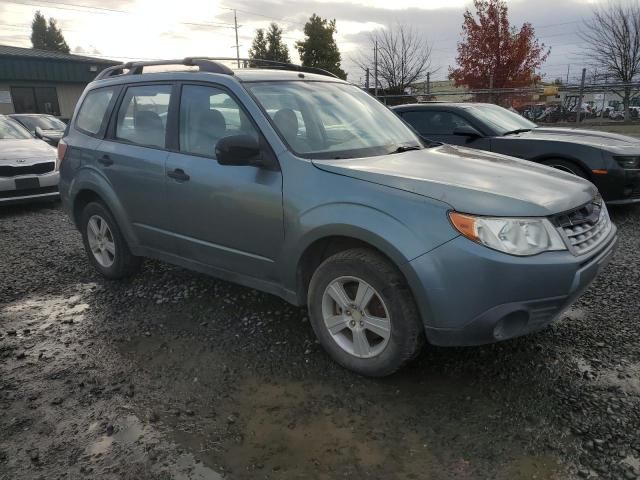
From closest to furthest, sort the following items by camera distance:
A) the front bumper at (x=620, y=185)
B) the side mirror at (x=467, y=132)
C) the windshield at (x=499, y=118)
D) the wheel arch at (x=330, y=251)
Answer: the wheel arch at (x=330, y=251)
the front bumper at (x=620, y=185)
the side mirror at (x=467, y=132)
the windshield at (x=499, y=118)

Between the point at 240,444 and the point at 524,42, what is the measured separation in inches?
1063

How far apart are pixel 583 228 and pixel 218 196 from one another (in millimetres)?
2286

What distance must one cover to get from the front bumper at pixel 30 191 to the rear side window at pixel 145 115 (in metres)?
3.98

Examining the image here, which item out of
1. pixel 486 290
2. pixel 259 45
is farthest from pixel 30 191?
pixel 259 45

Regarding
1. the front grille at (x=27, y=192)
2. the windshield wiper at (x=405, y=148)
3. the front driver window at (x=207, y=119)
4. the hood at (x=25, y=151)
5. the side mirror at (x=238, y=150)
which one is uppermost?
the front driver window at (x=207, y=119)

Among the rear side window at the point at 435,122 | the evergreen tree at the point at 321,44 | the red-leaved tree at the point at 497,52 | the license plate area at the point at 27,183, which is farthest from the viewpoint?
the evergreen tree at the point at 321,44

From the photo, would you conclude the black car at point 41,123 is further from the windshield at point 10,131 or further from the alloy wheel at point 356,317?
the alloy wheel at point 356,317

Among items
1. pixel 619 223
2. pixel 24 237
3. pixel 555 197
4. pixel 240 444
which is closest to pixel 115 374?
pixel 240 444

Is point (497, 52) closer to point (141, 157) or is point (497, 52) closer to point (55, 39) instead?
point (141, 157)

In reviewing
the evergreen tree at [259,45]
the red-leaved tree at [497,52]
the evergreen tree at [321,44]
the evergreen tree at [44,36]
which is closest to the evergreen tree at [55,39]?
the evergreen tree at [44,36]

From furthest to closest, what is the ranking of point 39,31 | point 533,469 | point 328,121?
point 39,31 → point 328,121 → point 533,469

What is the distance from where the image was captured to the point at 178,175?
3771mm

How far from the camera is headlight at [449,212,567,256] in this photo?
2.57 metres

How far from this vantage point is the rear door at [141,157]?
13.1 ft
